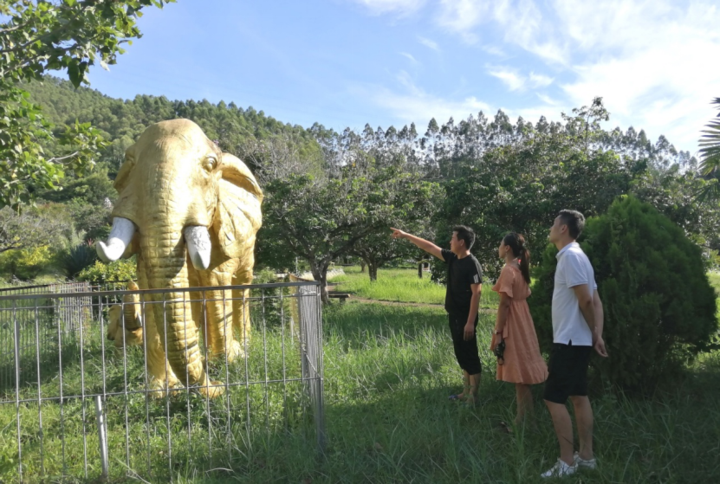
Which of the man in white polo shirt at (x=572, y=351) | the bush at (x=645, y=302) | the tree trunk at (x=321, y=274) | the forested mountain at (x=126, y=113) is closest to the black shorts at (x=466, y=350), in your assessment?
the bush at (x=645, y=302)

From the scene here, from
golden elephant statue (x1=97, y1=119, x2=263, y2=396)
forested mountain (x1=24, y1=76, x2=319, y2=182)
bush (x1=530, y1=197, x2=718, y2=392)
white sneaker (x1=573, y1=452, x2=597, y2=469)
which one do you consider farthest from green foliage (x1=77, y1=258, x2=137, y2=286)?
forested mountain (x1=24, y1=76, x2=319, y2=182)

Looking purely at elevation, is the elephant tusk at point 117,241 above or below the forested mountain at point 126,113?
below

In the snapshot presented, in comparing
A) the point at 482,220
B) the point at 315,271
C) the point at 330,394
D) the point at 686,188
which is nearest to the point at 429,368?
the point at 330,394

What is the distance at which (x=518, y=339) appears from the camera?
3850mm

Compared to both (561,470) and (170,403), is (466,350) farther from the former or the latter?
(170,403)

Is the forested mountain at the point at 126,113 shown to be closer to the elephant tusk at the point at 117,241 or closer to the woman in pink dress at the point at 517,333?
the elephant tusk at the point at 117,241

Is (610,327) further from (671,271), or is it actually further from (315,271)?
(315,271)

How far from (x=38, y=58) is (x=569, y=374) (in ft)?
18.5

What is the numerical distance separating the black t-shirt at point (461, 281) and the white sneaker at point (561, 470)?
1636mm

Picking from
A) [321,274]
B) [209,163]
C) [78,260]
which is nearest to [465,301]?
[209,163]

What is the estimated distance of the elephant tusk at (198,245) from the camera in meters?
4.04

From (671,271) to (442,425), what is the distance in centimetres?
246

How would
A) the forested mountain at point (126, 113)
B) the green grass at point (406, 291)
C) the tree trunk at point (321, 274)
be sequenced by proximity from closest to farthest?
the tree trunk at point (321, 274), the green grass at point (406, 291), the forested mountain at point (126, 113)

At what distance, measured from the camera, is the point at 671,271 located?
425cm
